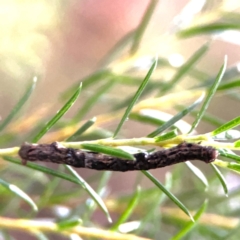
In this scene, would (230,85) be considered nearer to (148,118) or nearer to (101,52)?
(148,118)

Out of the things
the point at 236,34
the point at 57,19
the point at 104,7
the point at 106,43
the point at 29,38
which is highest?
the point at 104,7

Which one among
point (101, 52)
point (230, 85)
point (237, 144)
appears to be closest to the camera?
point (237, 144)

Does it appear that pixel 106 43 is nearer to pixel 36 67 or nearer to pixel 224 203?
pixel 36 67

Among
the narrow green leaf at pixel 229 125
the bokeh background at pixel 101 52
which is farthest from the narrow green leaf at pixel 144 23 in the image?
the narrow green leaf at pixel 229 125

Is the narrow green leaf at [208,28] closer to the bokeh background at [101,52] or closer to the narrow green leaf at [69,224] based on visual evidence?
the bokeh background at [101,52]

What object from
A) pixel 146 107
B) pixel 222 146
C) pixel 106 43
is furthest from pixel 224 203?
pixel 106 43

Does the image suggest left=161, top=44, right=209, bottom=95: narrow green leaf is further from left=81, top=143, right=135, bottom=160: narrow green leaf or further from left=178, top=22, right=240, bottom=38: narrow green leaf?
left=81, top=143, right=135, bottom=160: narrow green leaf

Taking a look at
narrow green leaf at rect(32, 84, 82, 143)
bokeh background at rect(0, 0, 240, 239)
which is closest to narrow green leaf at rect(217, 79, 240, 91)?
bokeh background at rect(0, 0, 240, 239)

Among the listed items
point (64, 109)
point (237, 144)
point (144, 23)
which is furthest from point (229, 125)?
point (144, 23)
